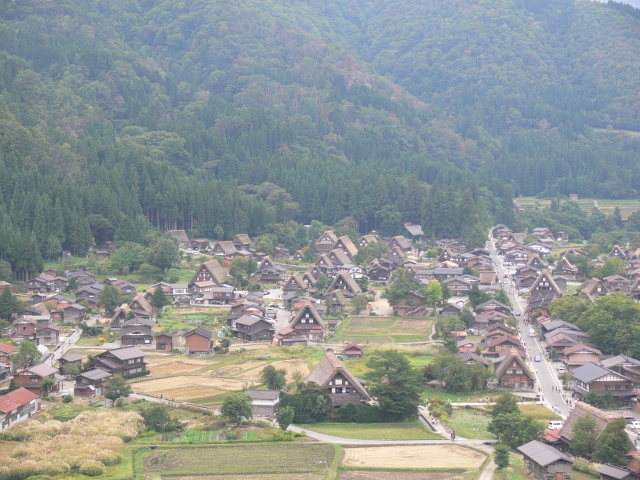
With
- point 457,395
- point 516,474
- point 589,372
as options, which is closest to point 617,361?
point 589,372

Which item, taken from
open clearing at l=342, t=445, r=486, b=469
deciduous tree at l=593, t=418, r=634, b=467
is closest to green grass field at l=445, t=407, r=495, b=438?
open clearing at l=342, t=445, r=486, b=469

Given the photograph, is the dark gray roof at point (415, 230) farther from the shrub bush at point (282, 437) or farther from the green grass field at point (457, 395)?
the shrub bush at point (282, 437)

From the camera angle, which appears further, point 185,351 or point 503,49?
point 503,49

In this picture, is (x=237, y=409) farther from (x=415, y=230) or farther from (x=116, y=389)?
(x=415, y=230)

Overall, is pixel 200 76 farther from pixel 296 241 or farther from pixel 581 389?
pixel 581 389

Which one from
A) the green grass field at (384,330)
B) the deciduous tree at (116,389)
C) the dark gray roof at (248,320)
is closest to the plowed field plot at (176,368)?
the deciduous tree at (116,389)

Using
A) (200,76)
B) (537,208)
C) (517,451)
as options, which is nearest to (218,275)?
(517,451)

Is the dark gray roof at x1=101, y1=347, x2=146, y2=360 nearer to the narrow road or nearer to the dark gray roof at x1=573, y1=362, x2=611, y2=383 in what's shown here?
the narrow road
